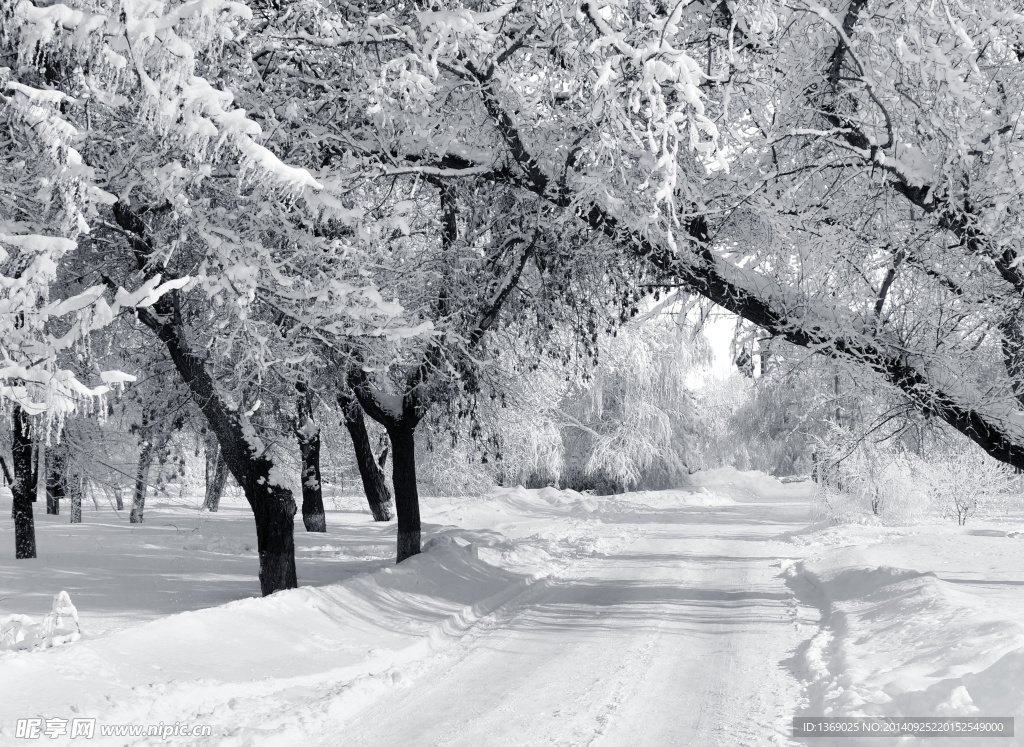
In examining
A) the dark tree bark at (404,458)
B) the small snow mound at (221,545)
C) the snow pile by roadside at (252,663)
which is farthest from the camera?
the small snow mound at (221,545)

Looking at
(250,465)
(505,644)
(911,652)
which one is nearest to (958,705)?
(911,652)

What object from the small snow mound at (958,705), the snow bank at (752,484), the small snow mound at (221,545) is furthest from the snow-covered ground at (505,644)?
the snow bank at (752,484)

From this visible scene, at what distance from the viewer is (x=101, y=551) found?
49.5 feet

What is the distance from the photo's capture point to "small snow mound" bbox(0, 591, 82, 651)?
617 cm

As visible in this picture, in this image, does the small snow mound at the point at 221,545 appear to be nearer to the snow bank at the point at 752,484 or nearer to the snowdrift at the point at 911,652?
the snowdrift at the point at 911,652

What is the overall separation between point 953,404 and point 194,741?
8.16 m

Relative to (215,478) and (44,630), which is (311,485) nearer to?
(44,630)

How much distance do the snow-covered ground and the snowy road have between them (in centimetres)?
3

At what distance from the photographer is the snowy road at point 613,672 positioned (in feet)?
17.5

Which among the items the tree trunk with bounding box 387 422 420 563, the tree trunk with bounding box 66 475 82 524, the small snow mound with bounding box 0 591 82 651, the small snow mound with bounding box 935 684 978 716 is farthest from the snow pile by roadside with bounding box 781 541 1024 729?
the tree trunk with bounding box 66 475 82 524

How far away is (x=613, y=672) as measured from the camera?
6.76 metres

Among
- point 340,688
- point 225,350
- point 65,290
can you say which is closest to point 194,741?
point 340,688

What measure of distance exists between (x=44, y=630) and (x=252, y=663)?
163 centimetres

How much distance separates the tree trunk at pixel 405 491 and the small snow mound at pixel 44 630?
251 inches
